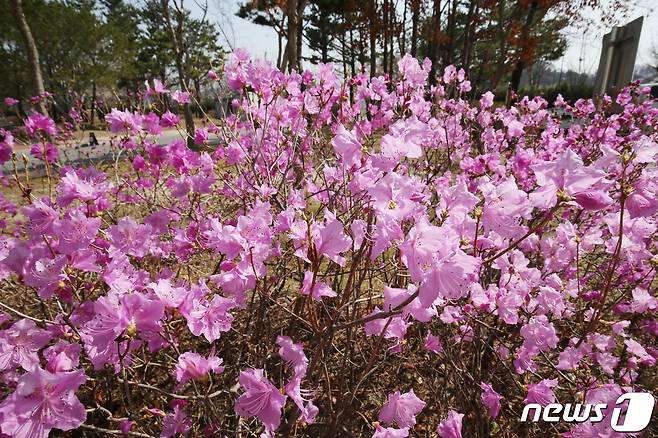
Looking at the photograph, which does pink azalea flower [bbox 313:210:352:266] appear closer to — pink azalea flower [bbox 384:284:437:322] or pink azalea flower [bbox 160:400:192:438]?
pink azalea flower [bbox 384:284:437:322]

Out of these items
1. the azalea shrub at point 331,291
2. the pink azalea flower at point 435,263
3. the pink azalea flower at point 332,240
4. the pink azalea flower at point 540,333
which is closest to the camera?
the pink azalea flower at point 435,263

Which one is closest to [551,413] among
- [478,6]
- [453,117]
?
[453,117]

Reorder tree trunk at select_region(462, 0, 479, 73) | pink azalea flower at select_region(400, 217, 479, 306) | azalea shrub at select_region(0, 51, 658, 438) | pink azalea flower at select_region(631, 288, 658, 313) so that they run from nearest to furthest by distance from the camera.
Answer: pink azalea flower at select_region(400, 217, 479, 306) → azalea shrub at select_region(0, 51, 658, 438) → pink azalea flower at select_region(631, 288, 658, 313) → tree trunk at select_region(462, 0, 479, 73)

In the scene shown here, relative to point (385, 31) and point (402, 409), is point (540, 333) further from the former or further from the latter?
point (385, 31)

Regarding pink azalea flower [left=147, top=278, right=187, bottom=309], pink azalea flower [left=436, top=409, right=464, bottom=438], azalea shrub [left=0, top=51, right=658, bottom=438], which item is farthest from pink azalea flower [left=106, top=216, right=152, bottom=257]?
pink azalea flower [left=436, top=409, right=464, bottom=438]

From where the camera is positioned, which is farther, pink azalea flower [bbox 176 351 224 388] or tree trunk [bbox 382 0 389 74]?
tree trunk [bbox 382 0 389 74]

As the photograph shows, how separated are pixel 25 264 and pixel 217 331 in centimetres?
79

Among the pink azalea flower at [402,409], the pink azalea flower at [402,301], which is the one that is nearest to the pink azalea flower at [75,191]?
the pink azalea flower at [402,301]

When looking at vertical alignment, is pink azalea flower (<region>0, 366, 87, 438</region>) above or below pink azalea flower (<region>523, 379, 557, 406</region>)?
above

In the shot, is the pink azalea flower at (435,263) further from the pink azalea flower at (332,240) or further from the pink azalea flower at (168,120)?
the pink azalea flower at (168,120)

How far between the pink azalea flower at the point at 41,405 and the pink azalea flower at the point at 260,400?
1.36ft

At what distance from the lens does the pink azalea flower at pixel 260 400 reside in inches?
43.8

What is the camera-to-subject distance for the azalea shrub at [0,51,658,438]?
38.9 inches

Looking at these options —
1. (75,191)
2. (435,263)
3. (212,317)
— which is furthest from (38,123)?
(435,263)
